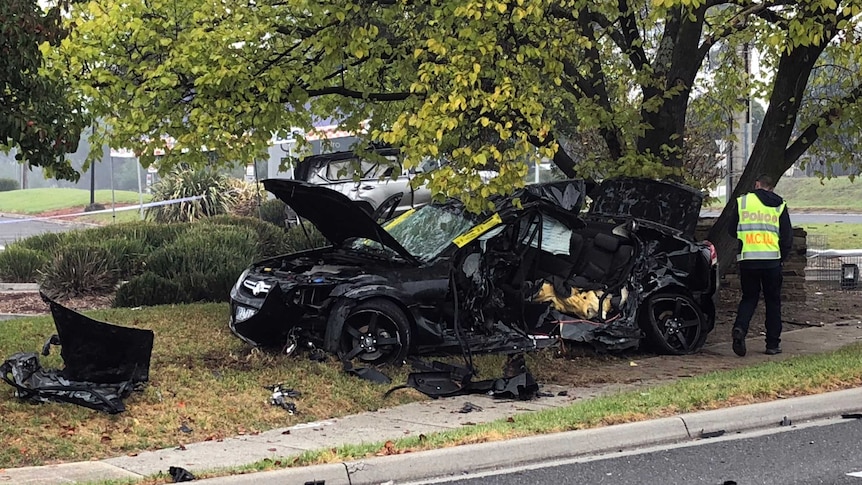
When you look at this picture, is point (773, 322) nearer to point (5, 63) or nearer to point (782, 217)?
point (782, 217)

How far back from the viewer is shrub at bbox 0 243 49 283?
14.2 meters

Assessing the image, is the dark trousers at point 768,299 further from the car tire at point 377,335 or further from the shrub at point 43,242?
the shrub at point 43,242

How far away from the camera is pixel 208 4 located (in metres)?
9.53

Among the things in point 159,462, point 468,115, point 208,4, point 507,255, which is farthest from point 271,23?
point 159,462

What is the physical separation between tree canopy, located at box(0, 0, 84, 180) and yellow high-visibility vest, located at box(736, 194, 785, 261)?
21.4 feet

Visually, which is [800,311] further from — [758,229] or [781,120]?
[758,229]

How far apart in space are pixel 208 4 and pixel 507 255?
391cm

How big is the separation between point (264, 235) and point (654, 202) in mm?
6890

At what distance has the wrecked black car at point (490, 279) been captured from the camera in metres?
8.59

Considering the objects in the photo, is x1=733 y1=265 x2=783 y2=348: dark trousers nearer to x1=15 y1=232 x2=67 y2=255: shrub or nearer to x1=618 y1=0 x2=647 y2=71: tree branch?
x1=618 y1=0 x2=647 y2=71: tree branch

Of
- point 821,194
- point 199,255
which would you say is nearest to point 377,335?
point 199,255

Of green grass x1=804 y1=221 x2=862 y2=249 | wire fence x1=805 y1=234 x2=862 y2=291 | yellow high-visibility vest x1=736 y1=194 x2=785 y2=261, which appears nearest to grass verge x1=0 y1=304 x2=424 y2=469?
yellow high-visibility vest x1=736 y1=194 x2=785 y2=261

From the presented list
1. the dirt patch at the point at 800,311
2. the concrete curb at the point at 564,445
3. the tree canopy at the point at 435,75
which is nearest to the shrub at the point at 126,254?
the tree canopy at the point at 435,75

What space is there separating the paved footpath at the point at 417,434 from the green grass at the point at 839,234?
14.0m
